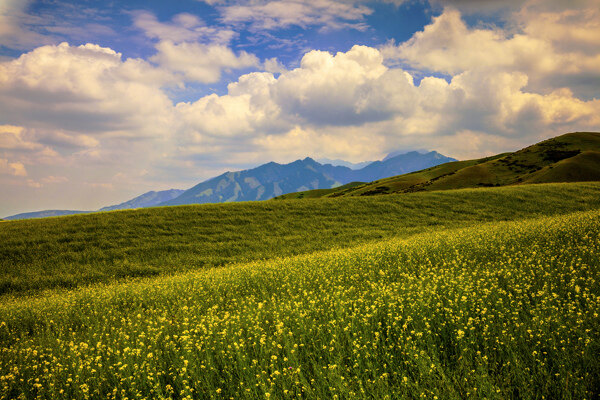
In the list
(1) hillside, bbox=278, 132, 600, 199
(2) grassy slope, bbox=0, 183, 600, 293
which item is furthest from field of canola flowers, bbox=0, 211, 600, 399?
(1) hillside, bbox=278, 132, 600, 199

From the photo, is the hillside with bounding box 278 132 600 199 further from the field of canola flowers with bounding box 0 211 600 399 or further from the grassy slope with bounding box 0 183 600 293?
the field of canola flowers with bounding box 0 211 600 399

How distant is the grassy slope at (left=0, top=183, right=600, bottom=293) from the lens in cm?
2297

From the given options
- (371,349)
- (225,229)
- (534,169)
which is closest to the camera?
(371,349)

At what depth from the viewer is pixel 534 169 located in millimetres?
107250

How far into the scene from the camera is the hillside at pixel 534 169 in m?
85.0

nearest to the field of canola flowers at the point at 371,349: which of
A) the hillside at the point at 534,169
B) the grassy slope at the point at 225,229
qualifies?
the grassy slope at the point at 225,229

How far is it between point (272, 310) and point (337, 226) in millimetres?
23836

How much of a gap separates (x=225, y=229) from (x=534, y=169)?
384 feet

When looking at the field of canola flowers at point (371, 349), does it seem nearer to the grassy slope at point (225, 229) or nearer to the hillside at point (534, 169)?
the grassy slope at point (225, 229)

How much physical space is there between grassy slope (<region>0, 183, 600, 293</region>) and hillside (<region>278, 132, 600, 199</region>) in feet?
175

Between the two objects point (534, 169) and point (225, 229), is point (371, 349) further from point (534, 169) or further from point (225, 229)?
point (534, 169)

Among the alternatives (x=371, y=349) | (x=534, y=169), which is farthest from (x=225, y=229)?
(x=534, y=169)

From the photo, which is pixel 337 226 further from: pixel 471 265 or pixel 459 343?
pixel 459 343

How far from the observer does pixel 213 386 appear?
5285mm
